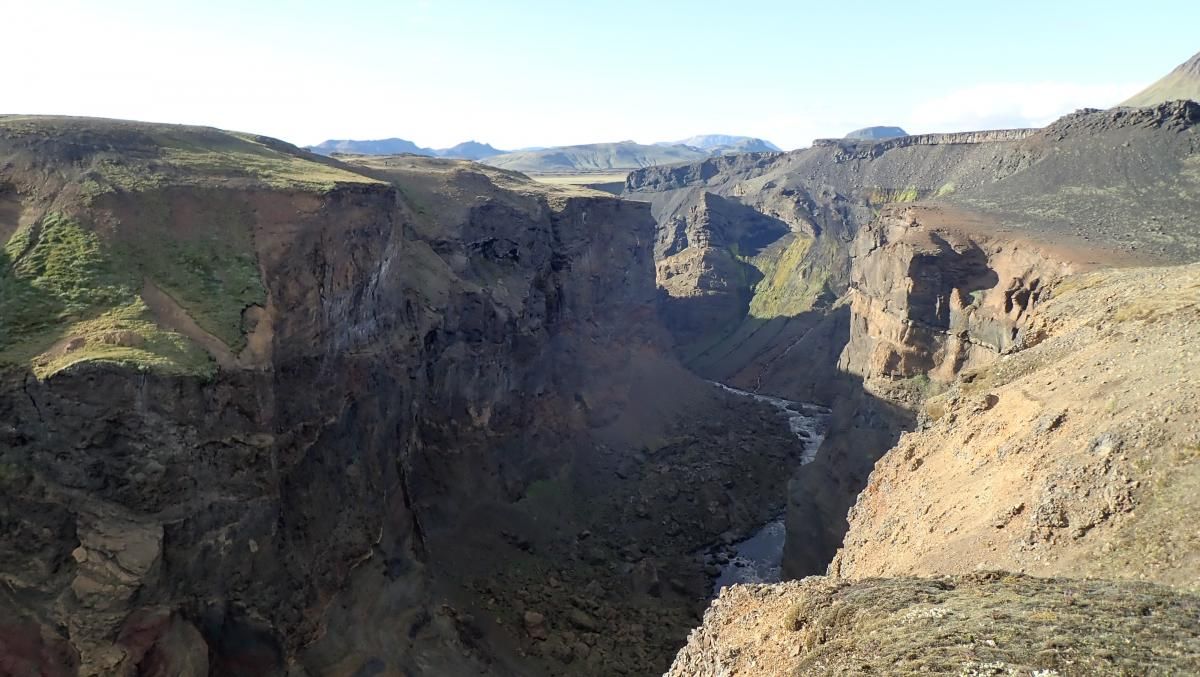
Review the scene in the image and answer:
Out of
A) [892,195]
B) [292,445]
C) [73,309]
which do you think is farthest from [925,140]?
[73,309]

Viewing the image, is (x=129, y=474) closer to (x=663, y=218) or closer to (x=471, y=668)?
(x=471, y=668)

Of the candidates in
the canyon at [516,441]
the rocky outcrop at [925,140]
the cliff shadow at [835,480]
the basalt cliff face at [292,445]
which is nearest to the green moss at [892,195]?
the rocky outcrop at [925,140]

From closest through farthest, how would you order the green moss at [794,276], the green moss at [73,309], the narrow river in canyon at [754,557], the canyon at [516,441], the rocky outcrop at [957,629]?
1. the rocky outcrop at [957,629]
2. the canyon at [516,441]
3. the green moss at [73,309]
4. the narrow river in canyon at [754,557]
5. the green moss at [794,276]

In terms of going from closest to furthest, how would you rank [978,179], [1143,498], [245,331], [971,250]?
[1143,498], [245,331], [971,250], [978,179]

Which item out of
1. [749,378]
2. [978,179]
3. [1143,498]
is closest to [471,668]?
[1143,498]

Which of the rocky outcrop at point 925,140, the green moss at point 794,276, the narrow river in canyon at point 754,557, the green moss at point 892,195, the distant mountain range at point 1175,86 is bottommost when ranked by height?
the narrow river in canyon at point 754,557

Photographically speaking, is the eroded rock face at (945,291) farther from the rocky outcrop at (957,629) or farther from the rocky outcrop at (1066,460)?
the rocky outcrop at (957,629)

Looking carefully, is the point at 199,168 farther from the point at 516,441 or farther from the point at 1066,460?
the point at 1066,460
